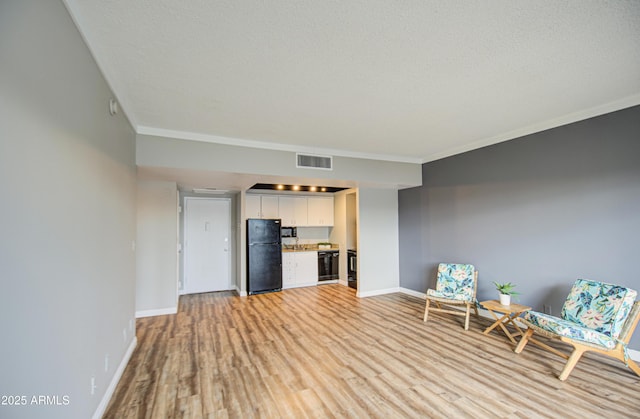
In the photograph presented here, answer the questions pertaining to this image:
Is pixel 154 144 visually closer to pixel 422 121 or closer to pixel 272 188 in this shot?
pixel 272 188

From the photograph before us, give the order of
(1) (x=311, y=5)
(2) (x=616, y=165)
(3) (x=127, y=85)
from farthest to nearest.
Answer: (2) (x=616, y=165)
(3) (x=127, y=85)
(1) (x=311, y=5)

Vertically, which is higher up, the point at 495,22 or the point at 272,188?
the point at 495,22

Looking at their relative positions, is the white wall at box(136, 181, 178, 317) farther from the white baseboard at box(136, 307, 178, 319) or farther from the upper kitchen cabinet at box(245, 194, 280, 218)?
the upper kitchen cabinet at box(245, 194, 280, 218)

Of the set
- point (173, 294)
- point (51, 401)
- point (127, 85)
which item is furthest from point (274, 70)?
point (173, 294)

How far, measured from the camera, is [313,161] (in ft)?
14.2

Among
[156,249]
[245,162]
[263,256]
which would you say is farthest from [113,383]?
[263,256]

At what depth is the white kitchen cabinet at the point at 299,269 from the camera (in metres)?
6.33

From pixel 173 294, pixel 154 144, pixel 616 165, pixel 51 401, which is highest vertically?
pixel 154 144

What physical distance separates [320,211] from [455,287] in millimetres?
3567

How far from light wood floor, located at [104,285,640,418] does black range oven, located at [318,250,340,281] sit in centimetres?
249

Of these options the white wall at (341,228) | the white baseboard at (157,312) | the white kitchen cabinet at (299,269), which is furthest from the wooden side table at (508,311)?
the white baseboard at (157,312)

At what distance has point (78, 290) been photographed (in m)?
1.66

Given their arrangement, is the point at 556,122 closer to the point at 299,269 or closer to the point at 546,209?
the point at 546,209

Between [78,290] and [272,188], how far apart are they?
4592 mm
